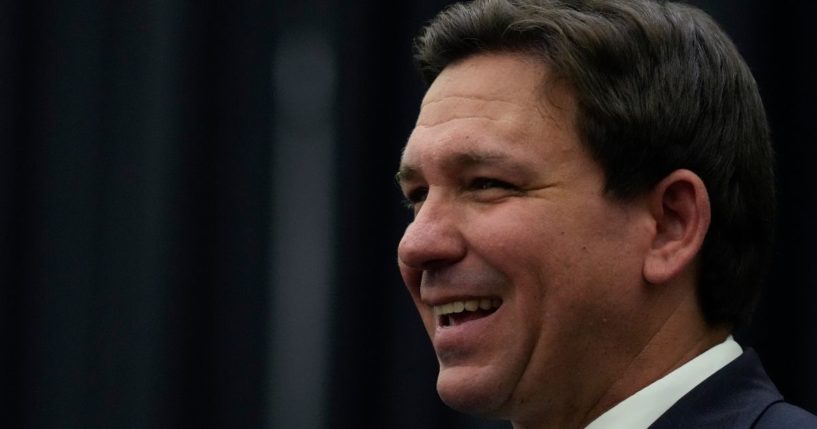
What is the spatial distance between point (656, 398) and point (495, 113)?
38 cm

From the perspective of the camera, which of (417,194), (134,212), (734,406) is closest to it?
(734,406)

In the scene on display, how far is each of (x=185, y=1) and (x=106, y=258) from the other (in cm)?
52

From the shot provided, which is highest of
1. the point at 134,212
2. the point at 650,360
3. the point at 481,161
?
the point at 481,161

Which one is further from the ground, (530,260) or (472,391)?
(530,260)

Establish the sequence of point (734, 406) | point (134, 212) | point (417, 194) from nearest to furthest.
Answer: point (734, 406) → point (417, 194) → point (134, 212)

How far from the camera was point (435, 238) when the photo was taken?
1644 mm

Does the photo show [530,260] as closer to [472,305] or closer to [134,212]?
[472,305]

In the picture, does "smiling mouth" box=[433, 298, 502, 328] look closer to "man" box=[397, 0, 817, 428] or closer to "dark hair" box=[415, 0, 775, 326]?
"man" box=[397, 0, 817, 428]

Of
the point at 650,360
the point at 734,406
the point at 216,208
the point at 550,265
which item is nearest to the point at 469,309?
the point at 550,265

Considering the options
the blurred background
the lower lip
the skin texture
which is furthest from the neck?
the blurred background

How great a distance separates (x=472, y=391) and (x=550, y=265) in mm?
173

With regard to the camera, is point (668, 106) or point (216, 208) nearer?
point (668, 106)

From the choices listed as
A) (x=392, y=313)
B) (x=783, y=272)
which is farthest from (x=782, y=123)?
(x=392, y=313)

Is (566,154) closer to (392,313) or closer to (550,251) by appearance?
(550,251)
